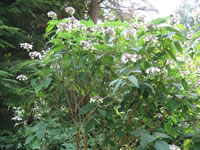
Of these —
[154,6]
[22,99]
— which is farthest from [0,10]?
[154,6]

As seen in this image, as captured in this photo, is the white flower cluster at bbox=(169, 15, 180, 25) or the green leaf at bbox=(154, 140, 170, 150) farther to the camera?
the white flower cluster at bbox=(169, 15, 180, 25)

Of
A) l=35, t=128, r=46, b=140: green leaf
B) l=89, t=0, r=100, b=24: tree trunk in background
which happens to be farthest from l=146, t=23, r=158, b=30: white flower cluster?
l=89, t=0, r=100, b=24: tree trunk in background

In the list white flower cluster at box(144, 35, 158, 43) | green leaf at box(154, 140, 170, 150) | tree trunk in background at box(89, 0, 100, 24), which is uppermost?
tree trunk in background at box(89, 0, 100, 24)

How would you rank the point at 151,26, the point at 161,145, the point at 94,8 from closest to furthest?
the point at 161,145, the point at 151,26, the point at 94,8

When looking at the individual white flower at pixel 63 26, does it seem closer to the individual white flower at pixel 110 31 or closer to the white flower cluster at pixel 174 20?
the individual white flower at pixel 110 31

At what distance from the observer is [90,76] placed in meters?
1.45

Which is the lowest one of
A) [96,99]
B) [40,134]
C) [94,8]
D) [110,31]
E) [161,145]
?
Result: [161,145]

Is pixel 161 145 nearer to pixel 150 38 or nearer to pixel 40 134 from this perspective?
pixel 150 38

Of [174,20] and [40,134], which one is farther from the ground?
[174,20]

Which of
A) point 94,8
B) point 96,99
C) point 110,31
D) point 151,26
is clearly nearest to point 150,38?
point 151,26

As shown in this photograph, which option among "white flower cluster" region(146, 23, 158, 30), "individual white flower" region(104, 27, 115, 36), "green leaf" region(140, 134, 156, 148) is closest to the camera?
"green leaf" region(140, 134, 156, 148)

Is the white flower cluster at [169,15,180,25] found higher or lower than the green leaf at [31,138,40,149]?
higher

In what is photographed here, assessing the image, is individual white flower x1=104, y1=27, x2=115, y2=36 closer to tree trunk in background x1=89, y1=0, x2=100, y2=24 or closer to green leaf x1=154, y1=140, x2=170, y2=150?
green leaf x1=154, y1=140, x2=170, y2=150

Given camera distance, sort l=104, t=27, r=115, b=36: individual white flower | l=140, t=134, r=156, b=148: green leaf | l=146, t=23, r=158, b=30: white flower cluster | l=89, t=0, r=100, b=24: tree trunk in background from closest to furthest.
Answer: l=140, t=134, r=156, b=148: green leaf, l=146, t=23, r=158, b=30: white flower cluster, l=104, t=27, r=115, b=36: individual white flower, l=89, t=0, r=100, b=24: tree trunk in background
